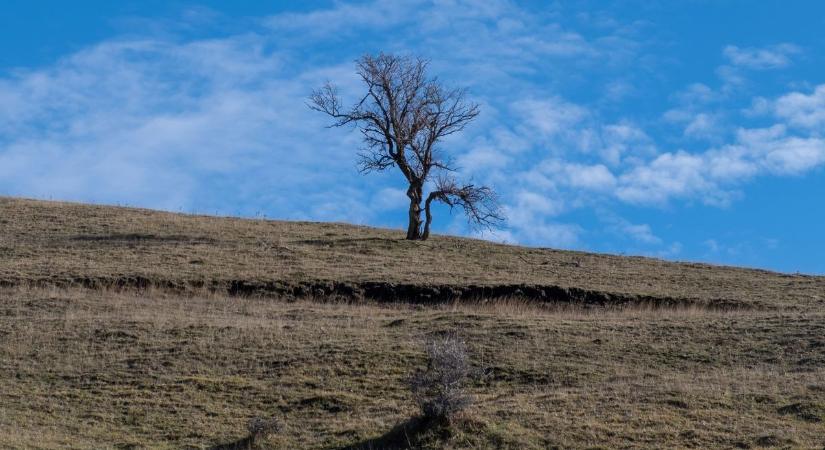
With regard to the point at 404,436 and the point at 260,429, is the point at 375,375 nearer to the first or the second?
the point at 404,436

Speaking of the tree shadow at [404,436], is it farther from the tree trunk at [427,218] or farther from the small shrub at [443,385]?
the tree trunk at [427,218]

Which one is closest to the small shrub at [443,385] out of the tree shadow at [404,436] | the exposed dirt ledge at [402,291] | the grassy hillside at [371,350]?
the tree shadow at [404,436]

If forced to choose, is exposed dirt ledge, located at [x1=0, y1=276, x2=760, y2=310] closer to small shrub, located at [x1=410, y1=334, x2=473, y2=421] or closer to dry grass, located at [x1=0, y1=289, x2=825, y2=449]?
dry grass, located at [x1=0, y1=289, x2=825, y2=449]

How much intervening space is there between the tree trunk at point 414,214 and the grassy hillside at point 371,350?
218 inches

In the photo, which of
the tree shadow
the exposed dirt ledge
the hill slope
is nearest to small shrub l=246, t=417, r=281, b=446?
the tree shadow

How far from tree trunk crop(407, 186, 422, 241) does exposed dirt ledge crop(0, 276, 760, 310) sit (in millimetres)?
13171

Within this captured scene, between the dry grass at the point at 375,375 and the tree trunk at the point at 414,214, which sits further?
the tree trunk at the point at 414,214

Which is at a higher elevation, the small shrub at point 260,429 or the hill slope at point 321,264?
the hill slope at point 321,264

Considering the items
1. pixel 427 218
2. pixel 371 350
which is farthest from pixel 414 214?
pixel 371 350

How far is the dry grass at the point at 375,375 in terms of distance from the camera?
1866 centimetres

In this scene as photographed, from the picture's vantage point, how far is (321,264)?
3919 cm

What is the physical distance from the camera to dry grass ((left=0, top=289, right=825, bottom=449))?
1866cm

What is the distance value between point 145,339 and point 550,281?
16.6 metres

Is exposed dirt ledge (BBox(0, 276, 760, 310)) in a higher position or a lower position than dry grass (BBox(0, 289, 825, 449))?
higher
